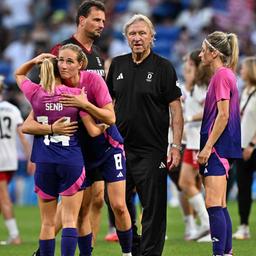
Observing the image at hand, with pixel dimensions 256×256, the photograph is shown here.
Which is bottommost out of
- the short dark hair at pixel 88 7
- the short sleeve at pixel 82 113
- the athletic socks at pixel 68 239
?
the athletic socks at pixel 68 239

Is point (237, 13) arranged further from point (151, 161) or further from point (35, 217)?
point (151, 161)

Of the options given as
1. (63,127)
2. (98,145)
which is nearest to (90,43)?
(98,145)

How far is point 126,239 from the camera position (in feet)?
32.6

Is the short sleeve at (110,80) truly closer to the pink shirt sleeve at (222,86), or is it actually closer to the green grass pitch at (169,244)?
the pink shirt sleeve at (222,86)

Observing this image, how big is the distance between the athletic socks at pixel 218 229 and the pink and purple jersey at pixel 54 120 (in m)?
1.55

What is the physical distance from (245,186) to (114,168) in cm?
Answer: 374

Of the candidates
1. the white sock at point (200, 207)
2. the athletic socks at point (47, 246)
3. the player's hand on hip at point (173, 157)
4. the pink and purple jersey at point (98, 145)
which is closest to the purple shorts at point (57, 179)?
the athletic socks at point (47, 246)

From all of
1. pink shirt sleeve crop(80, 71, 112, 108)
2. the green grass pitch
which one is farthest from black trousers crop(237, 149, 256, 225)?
pink shirt sleeve crop(80, 71, 112, 108)

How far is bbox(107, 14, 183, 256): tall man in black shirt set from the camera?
32.4 feet

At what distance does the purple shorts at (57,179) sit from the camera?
8977 millimetres

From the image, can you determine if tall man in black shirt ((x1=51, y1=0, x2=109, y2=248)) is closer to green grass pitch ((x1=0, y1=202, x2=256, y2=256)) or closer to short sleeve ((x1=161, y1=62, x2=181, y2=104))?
short sleeve ((x1=161, y1=62, x2=181, y2=104))

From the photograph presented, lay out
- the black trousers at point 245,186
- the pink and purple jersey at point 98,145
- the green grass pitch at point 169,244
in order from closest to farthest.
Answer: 1. the pink and purple jersey at point 98,145
2. the green grass pitch at point 169,244
3. the black trousers at point 245,186

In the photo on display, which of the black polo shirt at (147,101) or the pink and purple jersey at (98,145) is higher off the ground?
the black polo shirt at (147,101)

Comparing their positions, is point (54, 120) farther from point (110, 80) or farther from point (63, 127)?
point (110, 80)
